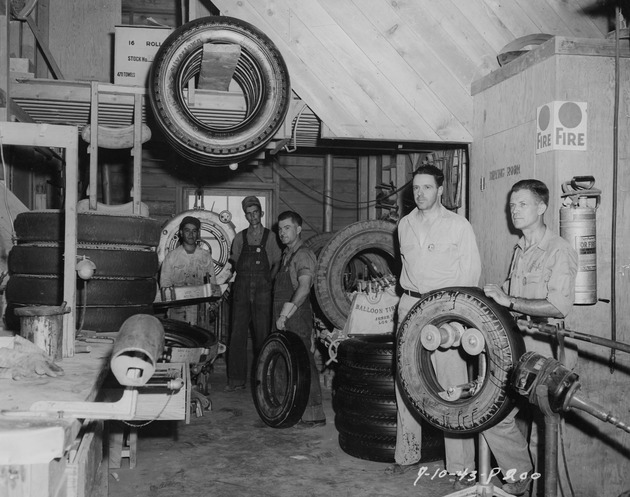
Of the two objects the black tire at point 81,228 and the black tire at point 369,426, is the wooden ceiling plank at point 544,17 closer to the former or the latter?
the black tire at point 369,426

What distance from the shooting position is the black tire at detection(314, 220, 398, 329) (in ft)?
19.7

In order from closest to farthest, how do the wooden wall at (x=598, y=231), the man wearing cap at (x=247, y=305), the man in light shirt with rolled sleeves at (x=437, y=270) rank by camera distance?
the wooden wall at (x=598, y=231) → the man in light shirt with rolled sleeves at (x=437, y=270) → the man wearing cap at (x=247, y=305)

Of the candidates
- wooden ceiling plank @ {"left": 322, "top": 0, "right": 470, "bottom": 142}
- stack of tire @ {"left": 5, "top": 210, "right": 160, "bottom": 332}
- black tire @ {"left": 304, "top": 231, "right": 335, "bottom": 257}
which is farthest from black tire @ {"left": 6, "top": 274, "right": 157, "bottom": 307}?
black tire @ {"left": 304, "top": 231, "right": 335, "bottom": 257}

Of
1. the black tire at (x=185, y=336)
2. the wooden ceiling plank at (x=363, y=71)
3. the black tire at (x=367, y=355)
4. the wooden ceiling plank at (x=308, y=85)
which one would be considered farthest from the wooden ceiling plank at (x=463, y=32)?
the black tire at (x=185, y=336)

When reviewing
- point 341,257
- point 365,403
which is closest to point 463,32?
point 341,257

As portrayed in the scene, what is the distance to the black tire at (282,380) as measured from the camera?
502cm

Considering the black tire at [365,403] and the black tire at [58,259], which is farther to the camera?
the black tire at [365,403]

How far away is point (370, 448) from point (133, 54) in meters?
3.74

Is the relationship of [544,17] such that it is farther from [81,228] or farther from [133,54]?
[81,228]

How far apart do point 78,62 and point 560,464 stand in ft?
21.9

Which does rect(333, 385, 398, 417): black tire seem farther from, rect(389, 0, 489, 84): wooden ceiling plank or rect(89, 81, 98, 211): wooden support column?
rect(389, 0, 489, 84): wooden ceiling plank

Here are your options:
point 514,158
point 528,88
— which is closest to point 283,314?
point 514,158

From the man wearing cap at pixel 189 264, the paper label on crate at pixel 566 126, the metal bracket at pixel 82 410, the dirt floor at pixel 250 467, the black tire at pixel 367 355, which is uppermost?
the paper label on crate at pixel 566 126

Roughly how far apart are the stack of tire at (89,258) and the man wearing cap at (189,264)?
9.44 feet
